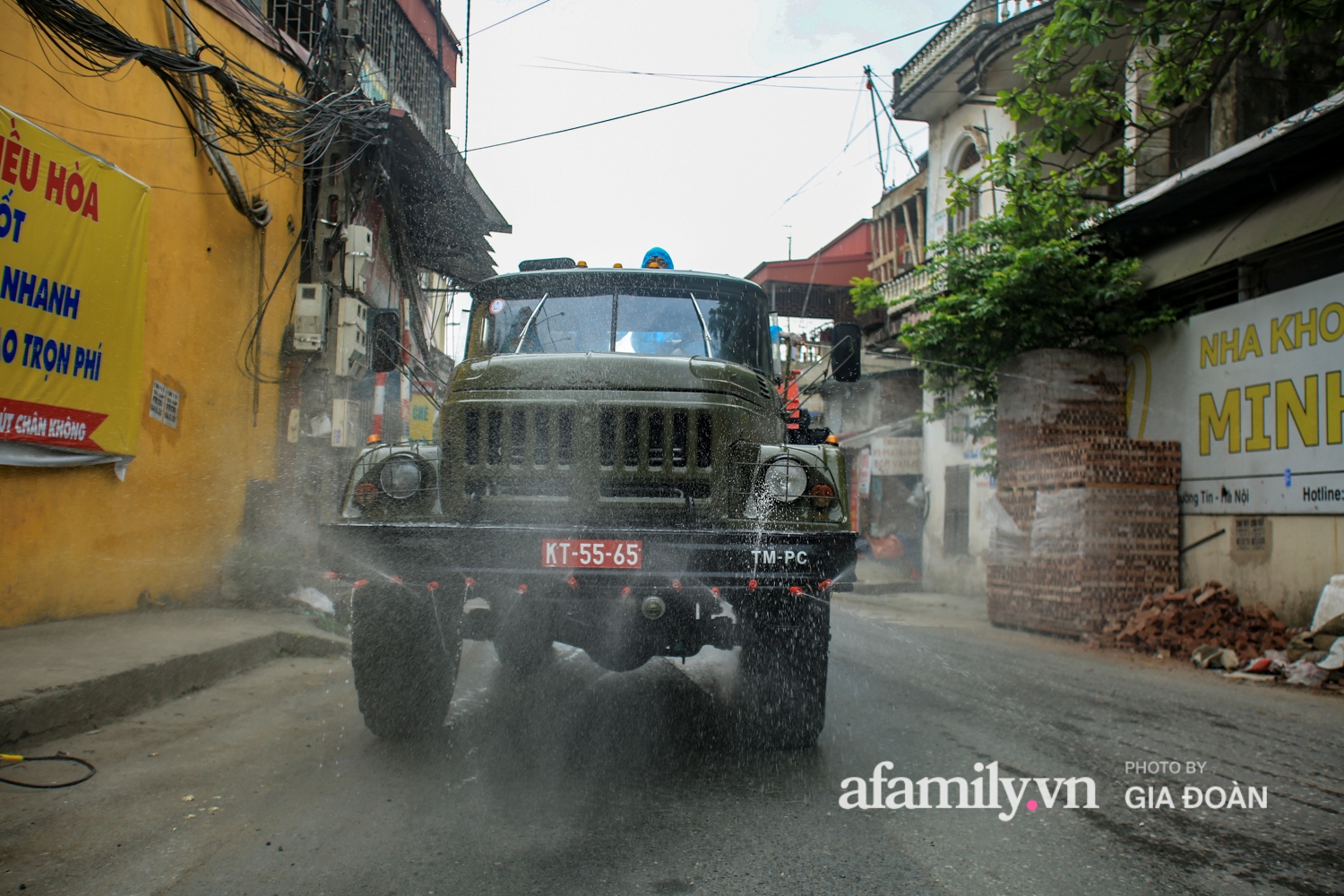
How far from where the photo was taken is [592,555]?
3.84 m

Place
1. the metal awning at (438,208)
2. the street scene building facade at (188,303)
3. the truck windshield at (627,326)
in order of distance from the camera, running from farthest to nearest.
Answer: the metal awning at (438,208) → the street scene building facade at (188,303) → the truck windshield at (627,326)

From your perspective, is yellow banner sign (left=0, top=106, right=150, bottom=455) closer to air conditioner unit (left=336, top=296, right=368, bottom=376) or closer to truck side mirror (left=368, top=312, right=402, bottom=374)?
truck side mirror (left=368, top=312, right=402, bottom=374)

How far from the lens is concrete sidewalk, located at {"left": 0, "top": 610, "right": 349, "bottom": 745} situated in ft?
14.8

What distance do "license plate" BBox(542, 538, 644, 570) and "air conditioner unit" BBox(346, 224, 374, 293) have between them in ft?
25.1

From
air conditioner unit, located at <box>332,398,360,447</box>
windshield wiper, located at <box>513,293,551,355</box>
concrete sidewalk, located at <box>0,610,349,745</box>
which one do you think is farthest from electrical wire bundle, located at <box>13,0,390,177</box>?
concrete sidewalk, located at <box>0,610,349,745</box>

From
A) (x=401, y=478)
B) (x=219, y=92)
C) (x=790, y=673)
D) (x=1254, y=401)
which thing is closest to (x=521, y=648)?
(x=401, y=478)

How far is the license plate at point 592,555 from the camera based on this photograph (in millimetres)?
3826

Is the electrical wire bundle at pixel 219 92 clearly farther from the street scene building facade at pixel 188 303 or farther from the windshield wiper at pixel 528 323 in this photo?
the windshield wiper at pixel 528 323

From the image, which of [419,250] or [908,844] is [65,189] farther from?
[419,250]

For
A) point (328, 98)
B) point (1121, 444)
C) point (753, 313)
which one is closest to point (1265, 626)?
point (1121, 444)

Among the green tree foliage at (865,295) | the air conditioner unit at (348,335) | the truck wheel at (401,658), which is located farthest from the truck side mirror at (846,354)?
the green tree foliage at (865,295)

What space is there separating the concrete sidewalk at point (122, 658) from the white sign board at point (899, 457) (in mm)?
13832

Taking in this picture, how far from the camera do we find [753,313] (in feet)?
18.0

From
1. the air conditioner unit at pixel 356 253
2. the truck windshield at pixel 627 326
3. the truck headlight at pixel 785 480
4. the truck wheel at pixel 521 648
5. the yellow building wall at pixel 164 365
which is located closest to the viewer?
the truck headlight at pixel 785 480
